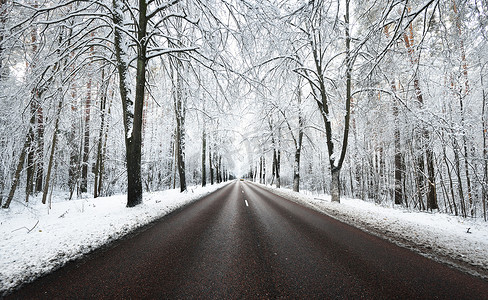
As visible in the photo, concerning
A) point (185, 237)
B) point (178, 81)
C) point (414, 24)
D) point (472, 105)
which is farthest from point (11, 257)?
point (414, 24)

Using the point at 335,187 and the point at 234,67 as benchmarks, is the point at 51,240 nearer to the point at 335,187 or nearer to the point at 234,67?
the point at 234,67

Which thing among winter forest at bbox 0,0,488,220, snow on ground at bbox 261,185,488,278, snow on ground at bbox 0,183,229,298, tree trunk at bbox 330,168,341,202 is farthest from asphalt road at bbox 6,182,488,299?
tree trunk at bbox 330,168,341,202

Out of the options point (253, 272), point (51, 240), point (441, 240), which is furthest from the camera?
point (441, 240)

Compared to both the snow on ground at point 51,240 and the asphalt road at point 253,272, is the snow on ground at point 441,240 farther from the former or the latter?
the snow on ground at point 51,240

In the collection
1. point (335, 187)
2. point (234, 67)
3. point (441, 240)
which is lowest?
point (441, 240)

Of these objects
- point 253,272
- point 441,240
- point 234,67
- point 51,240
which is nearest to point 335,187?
point 441,240

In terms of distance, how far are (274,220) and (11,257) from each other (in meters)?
5.53

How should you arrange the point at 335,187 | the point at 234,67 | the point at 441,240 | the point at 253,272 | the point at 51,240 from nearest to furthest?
the point at 253,272, the point at 51,240, the point at 441,240, the point at 234,67, the point at 335,187

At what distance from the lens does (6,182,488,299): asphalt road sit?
2.12 m

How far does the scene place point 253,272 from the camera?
2.58 meters

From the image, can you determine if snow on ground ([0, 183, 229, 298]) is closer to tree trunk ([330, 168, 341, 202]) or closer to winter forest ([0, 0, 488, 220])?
winter forest ([0, 0, 488, 220])

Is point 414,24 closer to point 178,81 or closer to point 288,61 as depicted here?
point 288,61

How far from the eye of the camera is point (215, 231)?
4.53 metres

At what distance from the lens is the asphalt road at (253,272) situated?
6.94 feet
